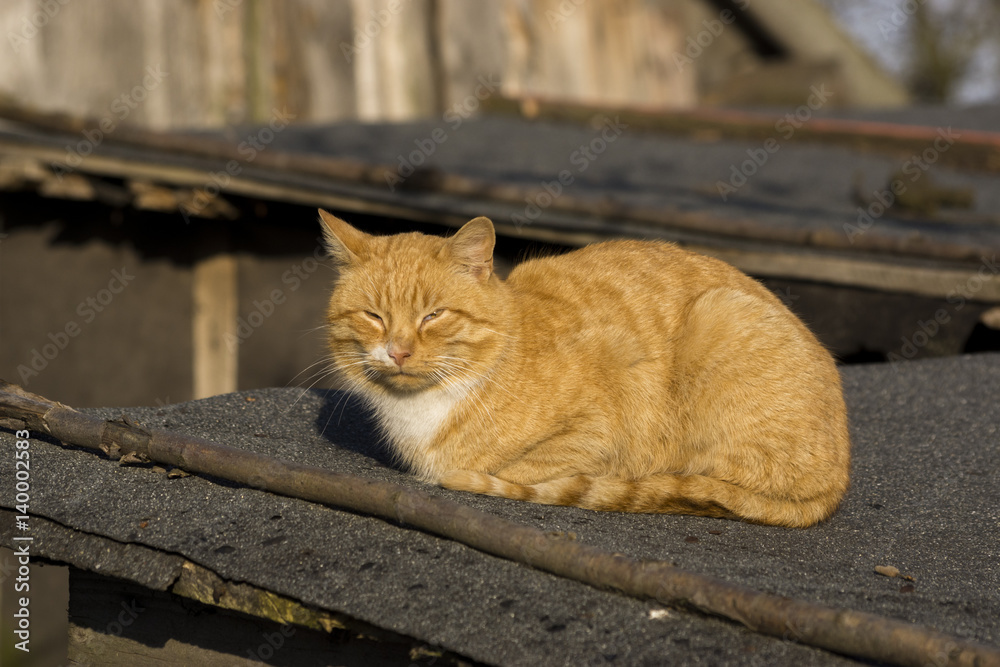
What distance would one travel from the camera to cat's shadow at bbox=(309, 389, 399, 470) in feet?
12.3

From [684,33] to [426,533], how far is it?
48.7 ft

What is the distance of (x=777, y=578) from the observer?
2582 millimetres

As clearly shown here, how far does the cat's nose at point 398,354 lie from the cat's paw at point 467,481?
45cm

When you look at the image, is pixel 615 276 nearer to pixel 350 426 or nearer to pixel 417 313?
pixel 417 313

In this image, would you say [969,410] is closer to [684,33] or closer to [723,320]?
[723,320]

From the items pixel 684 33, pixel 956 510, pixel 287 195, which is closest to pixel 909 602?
pixel 956 510

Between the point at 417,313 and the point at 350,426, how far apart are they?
993 mm

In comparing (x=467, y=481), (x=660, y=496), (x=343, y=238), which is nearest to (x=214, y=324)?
(x=343, y=238)

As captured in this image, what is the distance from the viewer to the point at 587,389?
133 inches

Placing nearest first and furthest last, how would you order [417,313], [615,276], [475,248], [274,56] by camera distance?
1. [417,313]
2. [475,248]
3. [615,276]
4. [274,56]

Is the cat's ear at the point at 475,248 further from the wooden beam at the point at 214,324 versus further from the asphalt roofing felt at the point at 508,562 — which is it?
the wooden beam at the point at 214,324

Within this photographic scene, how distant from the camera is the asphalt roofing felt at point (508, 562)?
2207 millimetres

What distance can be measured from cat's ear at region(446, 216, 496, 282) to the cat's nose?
488 millimetres

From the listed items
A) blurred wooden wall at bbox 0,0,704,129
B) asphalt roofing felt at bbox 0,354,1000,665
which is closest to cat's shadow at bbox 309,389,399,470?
asphalt roofing felt at bbox 0,354,1000,665
